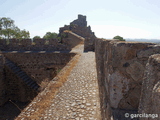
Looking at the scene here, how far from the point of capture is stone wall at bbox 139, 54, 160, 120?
99 cm

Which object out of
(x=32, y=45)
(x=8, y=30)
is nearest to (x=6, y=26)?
(x=8, y=30)

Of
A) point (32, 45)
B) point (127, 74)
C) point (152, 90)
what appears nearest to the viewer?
point (152, 90)

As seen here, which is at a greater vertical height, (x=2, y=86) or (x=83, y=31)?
(x=83, y=31)

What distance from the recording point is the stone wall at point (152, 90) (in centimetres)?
99

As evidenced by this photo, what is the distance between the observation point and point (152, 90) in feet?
3.54

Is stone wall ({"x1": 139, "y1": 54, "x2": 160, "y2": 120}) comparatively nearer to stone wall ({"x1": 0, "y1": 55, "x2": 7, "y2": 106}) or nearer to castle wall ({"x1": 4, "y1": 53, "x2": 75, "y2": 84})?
stone wall ({"x1": 0, "y1": 55, "x2": 7, "y2": 106})

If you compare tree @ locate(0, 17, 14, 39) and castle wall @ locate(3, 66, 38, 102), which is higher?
tree @ locate(0, 17, 14, 39)

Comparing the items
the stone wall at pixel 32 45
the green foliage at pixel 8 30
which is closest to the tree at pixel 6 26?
the green foliage at pixel 8 30

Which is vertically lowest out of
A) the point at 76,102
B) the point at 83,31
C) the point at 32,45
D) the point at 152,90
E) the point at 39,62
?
the point at 76,102

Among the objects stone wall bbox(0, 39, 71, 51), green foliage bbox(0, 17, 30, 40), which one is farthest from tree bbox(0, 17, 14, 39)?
stone wall bbox(0, 39, 71, 51)

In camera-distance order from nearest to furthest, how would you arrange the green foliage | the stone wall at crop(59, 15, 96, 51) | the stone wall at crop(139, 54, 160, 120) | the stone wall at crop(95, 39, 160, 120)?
the stone wall at crop(139, 54, 160, 120), the stone wall at crop(95, 39, 160, 120), the stone wall at crop(59, 15, 96, 51), the green foliage

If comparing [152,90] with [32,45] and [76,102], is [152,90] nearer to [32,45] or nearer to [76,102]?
[76,102]

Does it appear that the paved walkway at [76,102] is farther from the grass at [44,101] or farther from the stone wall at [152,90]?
the stone wall at [152,90]

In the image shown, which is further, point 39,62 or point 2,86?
point 39,62
